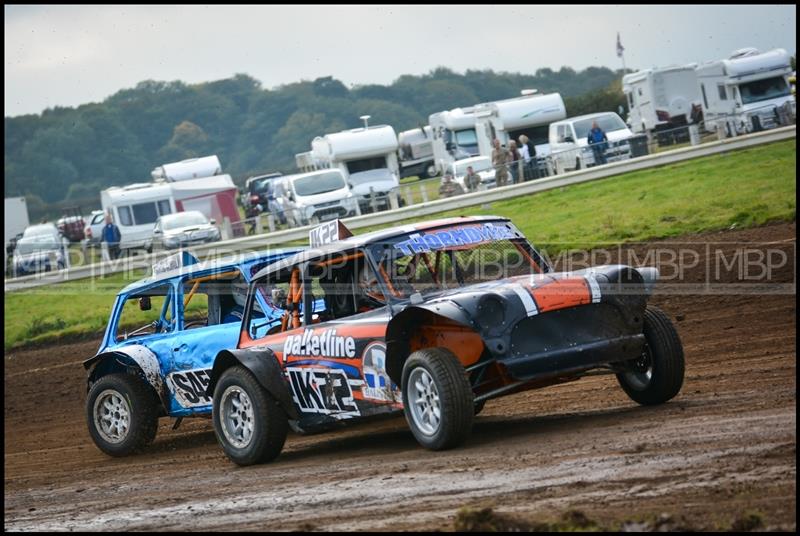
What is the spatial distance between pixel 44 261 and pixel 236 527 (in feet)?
78.1

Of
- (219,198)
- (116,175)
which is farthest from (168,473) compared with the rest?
(116,175)

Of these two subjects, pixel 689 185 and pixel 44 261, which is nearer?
pixel 689 185

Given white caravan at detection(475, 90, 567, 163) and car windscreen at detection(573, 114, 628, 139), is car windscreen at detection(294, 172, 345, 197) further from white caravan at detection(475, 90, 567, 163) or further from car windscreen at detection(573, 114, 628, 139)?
white caravan at detection(475, 90, 567, 163)

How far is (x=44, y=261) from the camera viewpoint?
95.3 feet

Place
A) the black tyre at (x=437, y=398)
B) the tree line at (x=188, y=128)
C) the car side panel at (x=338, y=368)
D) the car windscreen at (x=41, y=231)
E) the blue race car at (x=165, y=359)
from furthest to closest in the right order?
the tree line at (x=188, y=128)
the car windscreen at (x=41, y=231)
the blue race car at (x=165, y=359)
the car side panel at (x=338, y=368)
the black tyre at (x=437, y=398)

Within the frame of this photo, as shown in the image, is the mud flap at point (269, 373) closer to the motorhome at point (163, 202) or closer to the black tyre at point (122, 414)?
the black tyre at point (122, 414)

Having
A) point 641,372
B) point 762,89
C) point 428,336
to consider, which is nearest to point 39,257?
point 762,89

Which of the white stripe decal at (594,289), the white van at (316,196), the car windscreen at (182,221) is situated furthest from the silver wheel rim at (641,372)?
the car windscreen at (182,221)

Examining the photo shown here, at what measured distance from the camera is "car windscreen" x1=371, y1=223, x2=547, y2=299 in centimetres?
877

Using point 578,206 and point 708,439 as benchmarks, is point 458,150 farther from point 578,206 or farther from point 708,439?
point 708,439

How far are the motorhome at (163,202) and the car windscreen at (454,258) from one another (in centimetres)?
3193

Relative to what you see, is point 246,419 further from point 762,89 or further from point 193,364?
point 762,89

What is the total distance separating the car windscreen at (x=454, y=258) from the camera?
8773 mm

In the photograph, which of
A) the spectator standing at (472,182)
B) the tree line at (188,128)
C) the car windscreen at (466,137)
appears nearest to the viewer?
the spectator standing at (472,182)
